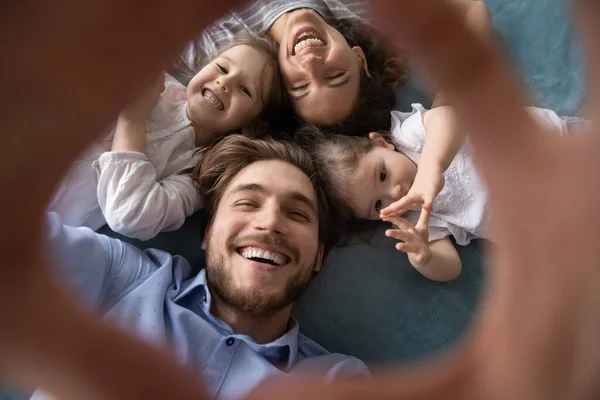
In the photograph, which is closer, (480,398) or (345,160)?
(480,398)

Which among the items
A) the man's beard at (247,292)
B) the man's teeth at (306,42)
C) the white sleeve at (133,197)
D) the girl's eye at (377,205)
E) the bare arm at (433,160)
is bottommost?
the girl's eye at (377,205)

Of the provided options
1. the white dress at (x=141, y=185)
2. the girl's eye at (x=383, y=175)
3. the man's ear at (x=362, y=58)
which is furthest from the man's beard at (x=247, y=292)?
the man's ear at (x=362, y=58)

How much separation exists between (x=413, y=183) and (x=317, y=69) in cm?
26

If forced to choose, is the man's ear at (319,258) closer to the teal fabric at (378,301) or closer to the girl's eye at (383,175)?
the teal fabric at (378,301)

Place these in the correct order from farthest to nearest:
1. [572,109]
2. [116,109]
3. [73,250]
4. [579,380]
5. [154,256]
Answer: [572,109] < [154,256] < [73,250] < [579,380] < [116,109]

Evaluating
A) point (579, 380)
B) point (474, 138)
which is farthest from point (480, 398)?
point (474, 138)

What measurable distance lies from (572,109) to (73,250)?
92cm

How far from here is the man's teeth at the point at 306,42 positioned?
92cm

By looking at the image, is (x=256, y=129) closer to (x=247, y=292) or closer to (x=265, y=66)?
(x=265, y=66)

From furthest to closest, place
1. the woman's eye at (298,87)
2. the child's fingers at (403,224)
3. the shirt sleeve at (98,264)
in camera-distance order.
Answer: the woman's eye at (298,87), the child's fingers at (403,224), the shirt sleeve at (98,264)

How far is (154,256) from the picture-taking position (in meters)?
0.87

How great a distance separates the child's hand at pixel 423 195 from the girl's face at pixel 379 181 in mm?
75

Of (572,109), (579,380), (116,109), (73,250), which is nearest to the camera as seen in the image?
(116,109)

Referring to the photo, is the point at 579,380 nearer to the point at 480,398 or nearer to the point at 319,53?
the point at 480,398
